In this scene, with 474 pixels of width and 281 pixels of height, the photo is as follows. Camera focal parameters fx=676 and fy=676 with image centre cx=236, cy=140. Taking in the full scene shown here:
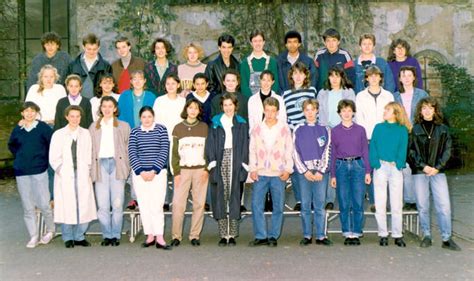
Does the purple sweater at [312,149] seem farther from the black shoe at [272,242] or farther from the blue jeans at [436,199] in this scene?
the blue jeans at [436,199]

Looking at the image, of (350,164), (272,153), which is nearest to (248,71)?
(272,153)

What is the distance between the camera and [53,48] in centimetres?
948

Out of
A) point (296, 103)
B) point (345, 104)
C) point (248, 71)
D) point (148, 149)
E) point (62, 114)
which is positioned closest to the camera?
point (148, 149)

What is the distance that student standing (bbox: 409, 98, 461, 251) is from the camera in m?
8.05

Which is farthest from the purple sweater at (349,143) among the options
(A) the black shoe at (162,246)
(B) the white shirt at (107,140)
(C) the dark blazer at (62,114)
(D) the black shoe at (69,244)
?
(D) the black shoe at (69,244)

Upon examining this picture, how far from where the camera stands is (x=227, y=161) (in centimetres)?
827

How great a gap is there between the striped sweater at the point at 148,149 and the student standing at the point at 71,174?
575 millimetres

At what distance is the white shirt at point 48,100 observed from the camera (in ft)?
29.1

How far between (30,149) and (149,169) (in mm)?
1497

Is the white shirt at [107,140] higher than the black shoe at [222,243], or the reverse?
the white shirt at [107,140]

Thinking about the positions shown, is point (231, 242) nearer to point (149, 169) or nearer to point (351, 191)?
point (149, 169)

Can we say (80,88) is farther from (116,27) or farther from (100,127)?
(116,27)

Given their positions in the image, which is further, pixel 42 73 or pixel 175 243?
pixel 42 73

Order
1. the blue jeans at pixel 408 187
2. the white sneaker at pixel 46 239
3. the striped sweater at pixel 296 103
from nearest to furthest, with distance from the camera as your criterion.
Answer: the white sneaker at pixel 46 239, the striped sweater at pixel 296 103, the blue jeans at pixel 408 187
